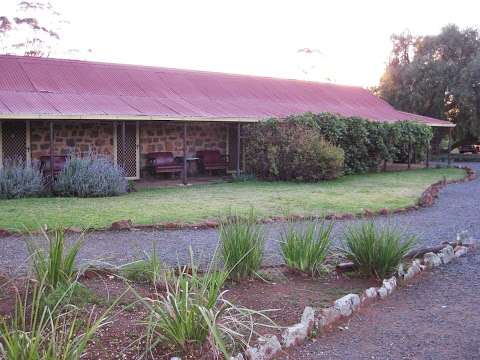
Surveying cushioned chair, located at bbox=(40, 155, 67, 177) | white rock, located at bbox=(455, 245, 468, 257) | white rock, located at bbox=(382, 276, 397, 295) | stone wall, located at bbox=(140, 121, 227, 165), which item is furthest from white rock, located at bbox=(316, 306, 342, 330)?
stone wall, located at bbox=(140, 121, 227, 165)

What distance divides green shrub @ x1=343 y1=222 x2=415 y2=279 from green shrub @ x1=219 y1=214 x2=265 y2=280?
1015 millimetres

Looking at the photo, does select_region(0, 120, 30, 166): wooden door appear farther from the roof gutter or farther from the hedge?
the hedge

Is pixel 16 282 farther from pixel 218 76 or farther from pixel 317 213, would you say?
pixel 218 76

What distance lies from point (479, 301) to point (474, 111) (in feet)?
89.8

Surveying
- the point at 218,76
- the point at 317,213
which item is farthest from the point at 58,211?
the point at 218,76

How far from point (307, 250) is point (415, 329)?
4.56 feet

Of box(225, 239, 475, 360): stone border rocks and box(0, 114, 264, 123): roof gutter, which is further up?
box(0, 114, 264, 123): roof gutter

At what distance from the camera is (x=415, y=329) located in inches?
162

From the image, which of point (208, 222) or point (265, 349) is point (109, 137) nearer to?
point (208, 222)

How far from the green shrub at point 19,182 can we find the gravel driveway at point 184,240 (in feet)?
16.8

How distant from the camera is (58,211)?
9.57 metres

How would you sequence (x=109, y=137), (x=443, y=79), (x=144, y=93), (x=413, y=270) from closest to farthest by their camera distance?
1. (x=413, y=270)
2. (x=109, y=137)
3. (x=144, y=93)
4. (x=443, y=79)

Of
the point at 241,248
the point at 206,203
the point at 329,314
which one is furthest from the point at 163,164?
the point at 329,314

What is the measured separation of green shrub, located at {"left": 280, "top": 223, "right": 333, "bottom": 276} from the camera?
5242mm
